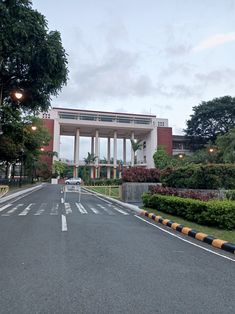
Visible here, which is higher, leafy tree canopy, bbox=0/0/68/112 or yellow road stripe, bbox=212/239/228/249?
leafy tree canopy, bbox=0/0/68/112

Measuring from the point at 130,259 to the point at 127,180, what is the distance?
16832 millimetres

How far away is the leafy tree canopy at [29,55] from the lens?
22516 mm

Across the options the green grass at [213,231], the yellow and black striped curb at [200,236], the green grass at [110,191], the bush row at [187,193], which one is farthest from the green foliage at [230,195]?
the green grass at [110,191]

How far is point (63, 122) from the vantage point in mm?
87938

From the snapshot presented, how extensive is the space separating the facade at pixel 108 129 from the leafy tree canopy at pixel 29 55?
59366mm

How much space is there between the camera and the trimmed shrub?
2359cm

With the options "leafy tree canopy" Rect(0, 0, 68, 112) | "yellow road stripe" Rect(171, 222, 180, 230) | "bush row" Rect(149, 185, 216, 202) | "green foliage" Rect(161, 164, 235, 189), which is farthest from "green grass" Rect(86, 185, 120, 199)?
"yellow road stripe" Rect(171, 222, 180, 230)

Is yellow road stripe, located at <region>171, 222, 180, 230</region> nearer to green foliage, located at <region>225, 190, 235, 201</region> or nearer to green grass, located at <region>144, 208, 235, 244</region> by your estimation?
green grass, located at <region>144, 208, 235, 244</region>

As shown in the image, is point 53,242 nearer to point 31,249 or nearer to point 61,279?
point 31,249

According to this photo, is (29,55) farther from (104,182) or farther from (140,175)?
(104,182)

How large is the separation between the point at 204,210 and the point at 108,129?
267ft

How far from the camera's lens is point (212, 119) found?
7956 centimetres

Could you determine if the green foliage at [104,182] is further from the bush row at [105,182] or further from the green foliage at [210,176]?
the green foliage at [210,176]

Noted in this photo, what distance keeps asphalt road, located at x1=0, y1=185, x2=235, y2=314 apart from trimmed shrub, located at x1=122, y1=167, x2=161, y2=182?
13955 mm
